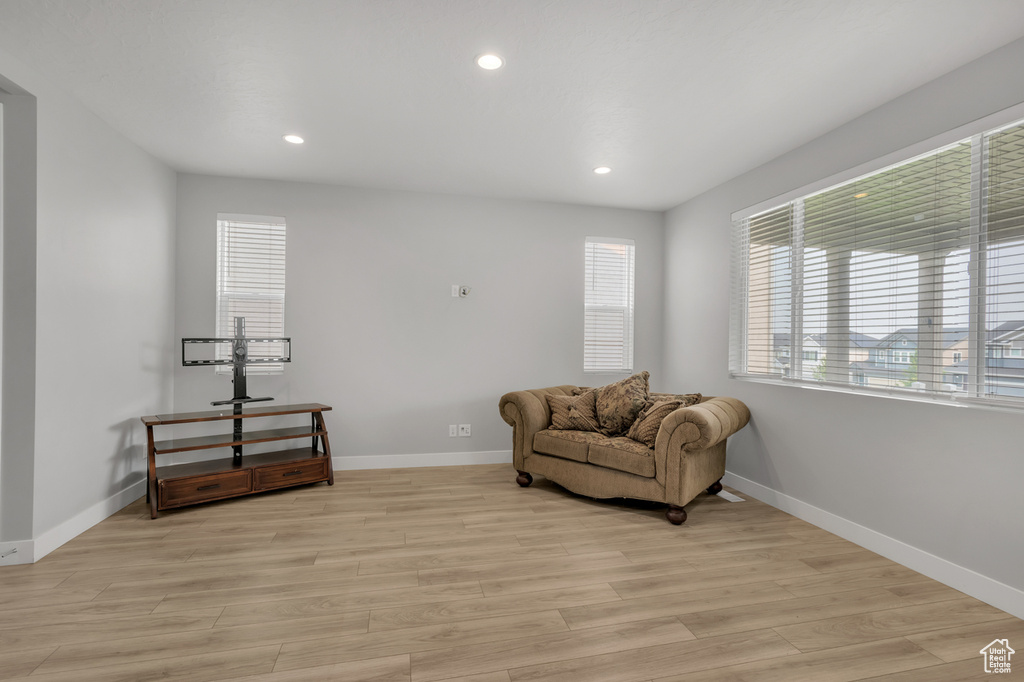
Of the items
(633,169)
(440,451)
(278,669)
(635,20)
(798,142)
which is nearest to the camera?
(278,669)

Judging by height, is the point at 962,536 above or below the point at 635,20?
below

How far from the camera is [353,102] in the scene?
281 cm

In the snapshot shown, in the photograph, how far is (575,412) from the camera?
13.0 ft

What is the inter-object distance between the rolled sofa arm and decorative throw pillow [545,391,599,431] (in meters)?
0.77

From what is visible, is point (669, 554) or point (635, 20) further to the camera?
point (669, 554)

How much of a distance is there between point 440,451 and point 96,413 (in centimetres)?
258

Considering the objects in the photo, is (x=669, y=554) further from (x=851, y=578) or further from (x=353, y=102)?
(x=353, y=102)

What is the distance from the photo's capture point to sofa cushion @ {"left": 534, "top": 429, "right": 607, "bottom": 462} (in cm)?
365

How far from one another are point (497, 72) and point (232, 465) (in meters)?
3.35

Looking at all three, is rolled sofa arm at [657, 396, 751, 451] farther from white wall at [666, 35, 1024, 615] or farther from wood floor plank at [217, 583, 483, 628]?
wood floor plank at [217, 583, 483, 628]

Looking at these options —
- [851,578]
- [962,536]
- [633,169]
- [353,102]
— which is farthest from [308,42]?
[962,536]

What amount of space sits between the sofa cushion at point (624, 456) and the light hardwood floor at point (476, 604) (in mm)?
345

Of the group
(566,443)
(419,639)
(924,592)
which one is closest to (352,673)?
(419,639)

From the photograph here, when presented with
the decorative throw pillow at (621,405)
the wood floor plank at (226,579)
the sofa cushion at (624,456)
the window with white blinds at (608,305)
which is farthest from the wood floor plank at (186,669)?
the window with white blinds at (608,305)
